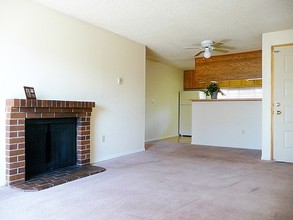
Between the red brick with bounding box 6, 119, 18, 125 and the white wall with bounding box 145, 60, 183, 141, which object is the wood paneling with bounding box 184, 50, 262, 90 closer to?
the white wall with bounding box 145, 60, 183, 141

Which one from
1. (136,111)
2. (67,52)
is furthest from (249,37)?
(67,52)

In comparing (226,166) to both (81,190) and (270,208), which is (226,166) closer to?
(270,208)

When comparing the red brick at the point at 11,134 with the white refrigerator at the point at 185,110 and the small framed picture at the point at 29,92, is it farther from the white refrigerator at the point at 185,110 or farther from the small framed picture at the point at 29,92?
the white refrigerator at the point at 185,110

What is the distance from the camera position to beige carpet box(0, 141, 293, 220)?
2184mm

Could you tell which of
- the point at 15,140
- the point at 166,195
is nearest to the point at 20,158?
the point at 15,140

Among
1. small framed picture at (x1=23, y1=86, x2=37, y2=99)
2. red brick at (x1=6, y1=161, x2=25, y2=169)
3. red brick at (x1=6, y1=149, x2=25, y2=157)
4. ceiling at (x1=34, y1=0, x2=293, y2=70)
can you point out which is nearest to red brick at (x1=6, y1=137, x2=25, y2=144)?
red brick at (x1=6, y1=149, x2=25, y2=157)

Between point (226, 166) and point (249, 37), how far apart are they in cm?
257

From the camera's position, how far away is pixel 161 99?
7660 mm

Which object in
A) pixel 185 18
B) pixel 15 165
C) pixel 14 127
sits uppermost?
pixel 185 18

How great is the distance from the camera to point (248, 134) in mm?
5934

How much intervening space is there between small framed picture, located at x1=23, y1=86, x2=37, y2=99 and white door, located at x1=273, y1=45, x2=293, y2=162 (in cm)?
397

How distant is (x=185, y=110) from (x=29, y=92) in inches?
239

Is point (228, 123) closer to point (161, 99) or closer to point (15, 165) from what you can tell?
point (161, 99)

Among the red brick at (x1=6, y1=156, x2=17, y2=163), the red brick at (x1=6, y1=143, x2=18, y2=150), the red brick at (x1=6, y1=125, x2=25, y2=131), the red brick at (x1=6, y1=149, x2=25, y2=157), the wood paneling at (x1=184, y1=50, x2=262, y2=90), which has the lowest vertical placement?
the red brick at (x1=6, y1=156, x2=17, y2=163)
